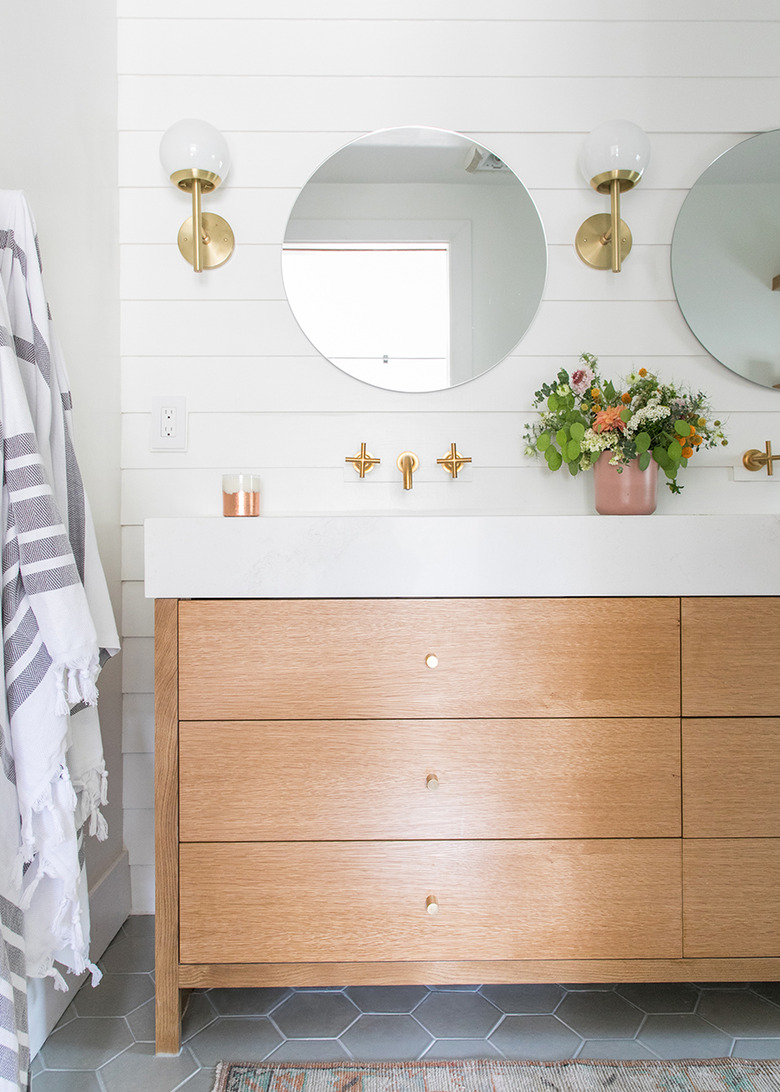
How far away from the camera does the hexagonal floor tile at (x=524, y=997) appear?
134 cm

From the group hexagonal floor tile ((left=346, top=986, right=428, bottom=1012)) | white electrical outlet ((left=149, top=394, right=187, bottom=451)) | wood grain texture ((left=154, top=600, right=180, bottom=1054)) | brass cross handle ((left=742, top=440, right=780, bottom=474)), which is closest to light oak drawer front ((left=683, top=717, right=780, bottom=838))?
hexagonal floor tile ((left=346, top=986, right=428, bottom=1012))

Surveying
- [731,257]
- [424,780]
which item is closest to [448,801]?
[424,780]

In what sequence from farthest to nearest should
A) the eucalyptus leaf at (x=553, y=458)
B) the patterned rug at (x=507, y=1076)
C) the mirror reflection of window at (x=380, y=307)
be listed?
the mirror reflection of window at (x=380, y=307) < the eucalyptus leaf at (x=553, y=458) < the patterned rug at (x=507, y=1076)

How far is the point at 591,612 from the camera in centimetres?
121

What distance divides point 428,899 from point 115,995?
670 millimetres

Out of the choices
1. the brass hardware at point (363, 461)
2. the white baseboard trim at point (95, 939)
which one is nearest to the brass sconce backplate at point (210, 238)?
the brass hardware at point (363, 461)

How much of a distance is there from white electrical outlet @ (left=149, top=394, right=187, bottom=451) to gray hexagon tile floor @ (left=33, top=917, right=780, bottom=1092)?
1106mm

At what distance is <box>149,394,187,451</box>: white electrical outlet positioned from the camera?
1.70 metres

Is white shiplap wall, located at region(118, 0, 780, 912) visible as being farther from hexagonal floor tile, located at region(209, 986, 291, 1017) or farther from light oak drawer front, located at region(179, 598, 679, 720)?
light oak drawer front, located at region(179, 598, 679, 720)

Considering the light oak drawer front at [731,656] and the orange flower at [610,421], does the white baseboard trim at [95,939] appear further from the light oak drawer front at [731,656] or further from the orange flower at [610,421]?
the orange flower at [610,421]

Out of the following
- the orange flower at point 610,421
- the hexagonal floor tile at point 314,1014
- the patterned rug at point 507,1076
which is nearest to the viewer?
the patterned rug at point 507,1076

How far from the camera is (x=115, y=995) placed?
1.38 metres

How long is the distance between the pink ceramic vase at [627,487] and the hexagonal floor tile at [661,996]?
919 mm

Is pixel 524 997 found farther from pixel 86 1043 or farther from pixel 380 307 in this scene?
pixel 380 307
